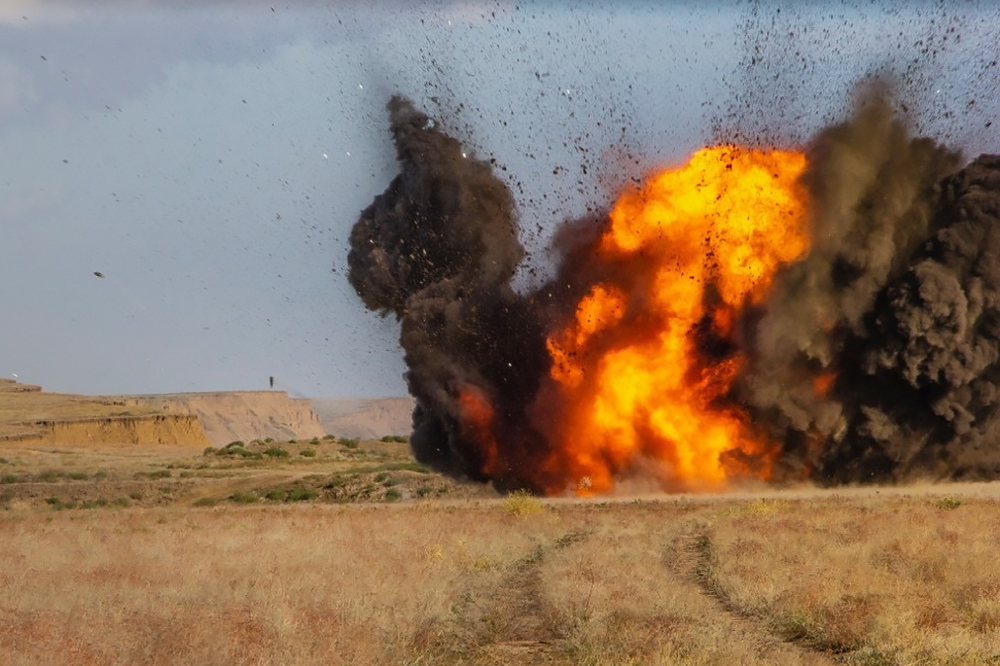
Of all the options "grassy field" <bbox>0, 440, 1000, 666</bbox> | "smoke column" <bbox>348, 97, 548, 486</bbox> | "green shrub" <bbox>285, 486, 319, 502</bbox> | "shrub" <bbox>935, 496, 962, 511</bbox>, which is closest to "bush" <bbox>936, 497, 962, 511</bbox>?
"shrub" <bbox>935, 496, 962, 511</bbox>

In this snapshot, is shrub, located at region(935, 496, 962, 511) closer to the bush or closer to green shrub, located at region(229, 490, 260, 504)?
the bush

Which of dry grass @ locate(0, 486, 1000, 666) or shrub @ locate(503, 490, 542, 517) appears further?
shrub @ locate(503, 490, 542, 517)

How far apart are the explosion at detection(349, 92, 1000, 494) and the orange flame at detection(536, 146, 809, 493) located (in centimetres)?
9

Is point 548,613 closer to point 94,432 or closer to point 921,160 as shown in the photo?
point 921,160

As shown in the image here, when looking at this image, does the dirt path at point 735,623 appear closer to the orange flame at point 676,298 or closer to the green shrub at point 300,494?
the orange flame at point 676,298

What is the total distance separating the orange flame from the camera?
50500mm

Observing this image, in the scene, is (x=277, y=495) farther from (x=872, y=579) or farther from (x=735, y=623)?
(x=735, y=623)

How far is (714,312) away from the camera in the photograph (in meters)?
51.7

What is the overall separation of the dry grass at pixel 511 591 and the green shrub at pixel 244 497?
20.8 m

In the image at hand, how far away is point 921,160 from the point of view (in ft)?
177

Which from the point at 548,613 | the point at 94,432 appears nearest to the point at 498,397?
the point at 548,613

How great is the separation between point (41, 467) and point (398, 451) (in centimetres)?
4135

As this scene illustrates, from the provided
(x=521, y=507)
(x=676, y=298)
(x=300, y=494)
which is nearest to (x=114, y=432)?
(x=300, y=494)

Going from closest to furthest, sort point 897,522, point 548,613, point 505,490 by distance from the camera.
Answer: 1. point 548,613
2. point 897,522
3. point 505,490
